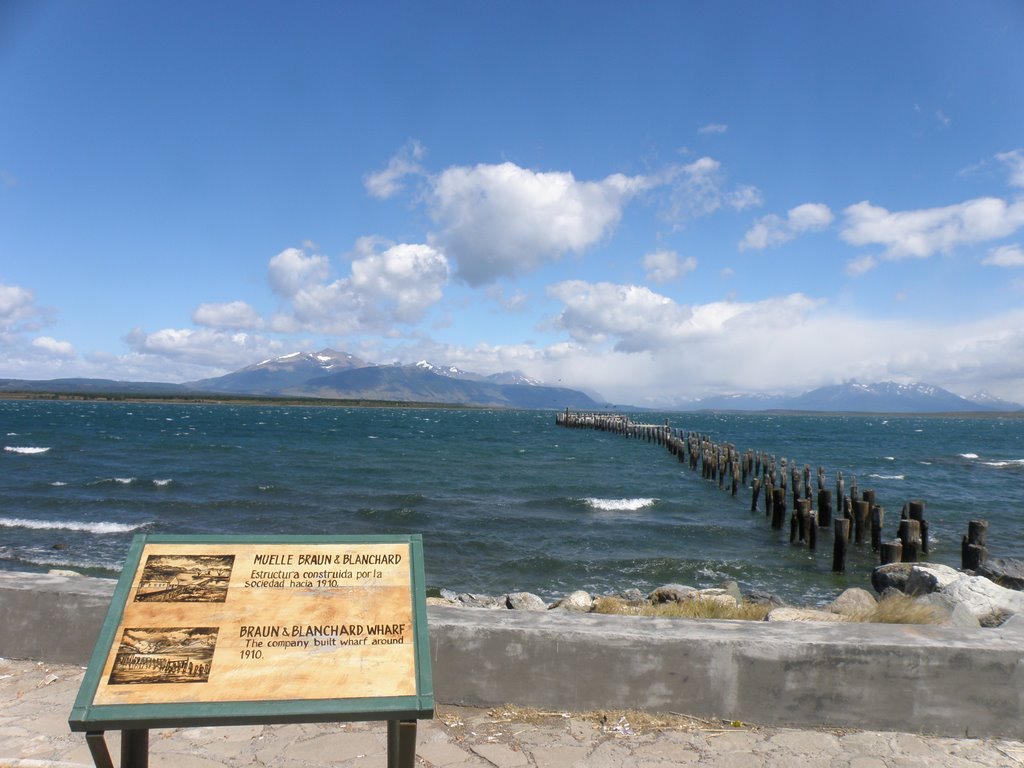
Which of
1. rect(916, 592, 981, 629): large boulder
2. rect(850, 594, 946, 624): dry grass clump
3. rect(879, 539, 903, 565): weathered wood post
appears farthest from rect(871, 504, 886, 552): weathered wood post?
rect(850, 594, 946, 624): dry grass clump

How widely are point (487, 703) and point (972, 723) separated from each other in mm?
2616

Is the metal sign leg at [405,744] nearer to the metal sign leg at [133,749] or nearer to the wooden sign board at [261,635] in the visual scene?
the wooden sign board at [261,635]

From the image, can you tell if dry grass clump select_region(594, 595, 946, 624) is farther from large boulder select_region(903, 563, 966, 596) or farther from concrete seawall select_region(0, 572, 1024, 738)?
large boulder select_region(903, 563, 966, 596)

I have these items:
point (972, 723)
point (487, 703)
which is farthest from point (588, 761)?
point (972, 723)

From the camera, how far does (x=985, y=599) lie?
24.4 feet

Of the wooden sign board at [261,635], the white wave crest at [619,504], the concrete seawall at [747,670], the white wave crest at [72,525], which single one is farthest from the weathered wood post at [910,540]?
the white wave crest at [72,525]

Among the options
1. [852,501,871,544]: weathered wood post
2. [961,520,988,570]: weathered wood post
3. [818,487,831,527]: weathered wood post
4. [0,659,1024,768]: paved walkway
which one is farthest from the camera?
[818,487,831,527]: weathered wood post

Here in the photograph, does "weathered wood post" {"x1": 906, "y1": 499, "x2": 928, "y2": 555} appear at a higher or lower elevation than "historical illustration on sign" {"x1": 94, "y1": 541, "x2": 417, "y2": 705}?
lower

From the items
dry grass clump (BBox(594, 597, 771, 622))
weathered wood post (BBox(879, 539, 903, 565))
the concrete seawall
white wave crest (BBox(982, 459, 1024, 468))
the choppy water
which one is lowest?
white wave crest (BBox(982, 459, 1024, 468))

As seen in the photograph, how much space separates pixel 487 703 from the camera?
416 centimetres

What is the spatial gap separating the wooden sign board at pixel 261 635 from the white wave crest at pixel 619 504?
17.9 meters

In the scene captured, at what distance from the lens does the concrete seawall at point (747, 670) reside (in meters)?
3.86

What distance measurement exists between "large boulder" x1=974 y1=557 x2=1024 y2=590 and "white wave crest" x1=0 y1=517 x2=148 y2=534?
1707 centimetres

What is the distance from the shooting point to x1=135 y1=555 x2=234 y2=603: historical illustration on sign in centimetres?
286
